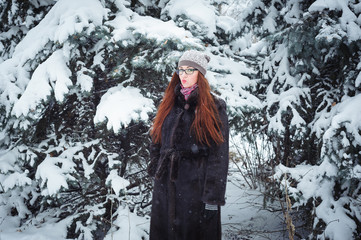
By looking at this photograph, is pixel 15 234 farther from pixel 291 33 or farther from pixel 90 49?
pixel 291 33

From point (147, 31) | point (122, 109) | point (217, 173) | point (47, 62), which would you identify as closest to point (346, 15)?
point (147, 31)

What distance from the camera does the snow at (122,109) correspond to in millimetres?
2879

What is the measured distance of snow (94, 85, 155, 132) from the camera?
9.45ft

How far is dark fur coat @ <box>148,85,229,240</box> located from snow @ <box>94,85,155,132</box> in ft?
2.34

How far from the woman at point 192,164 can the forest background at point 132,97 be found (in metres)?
0.70

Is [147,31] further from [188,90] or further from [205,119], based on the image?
[205,119]

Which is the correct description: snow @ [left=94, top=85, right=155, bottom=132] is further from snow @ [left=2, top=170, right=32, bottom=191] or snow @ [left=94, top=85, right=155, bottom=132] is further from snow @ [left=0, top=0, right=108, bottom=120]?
snow @ [left=2, top=170, right=32, bottom=191]

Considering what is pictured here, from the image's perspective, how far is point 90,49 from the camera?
3494mm

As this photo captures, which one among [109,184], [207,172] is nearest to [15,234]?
[109,184]

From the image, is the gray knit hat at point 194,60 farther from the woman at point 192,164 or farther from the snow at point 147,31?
the snow at point 147,31

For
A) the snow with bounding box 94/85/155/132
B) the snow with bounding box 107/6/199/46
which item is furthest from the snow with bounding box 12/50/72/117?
the snow with bounding box 107/6/199/46

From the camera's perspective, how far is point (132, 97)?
10.4ft

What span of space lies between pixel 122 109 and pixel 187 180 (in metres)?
1.36

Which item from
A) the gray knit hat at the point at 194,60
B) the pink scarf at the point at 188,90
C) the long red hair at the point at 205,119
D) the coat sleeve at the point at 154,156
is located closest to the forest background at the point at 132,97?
the coat sleeve at the point at 154,156
